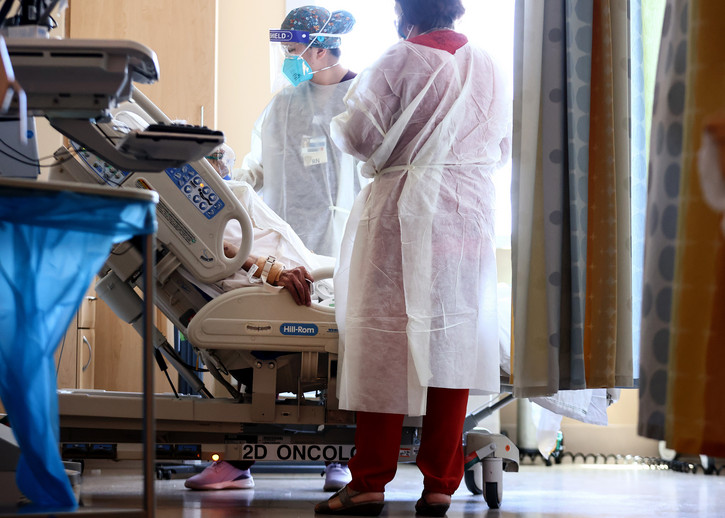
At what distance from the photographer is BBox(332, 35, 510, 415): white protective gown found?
245 cm

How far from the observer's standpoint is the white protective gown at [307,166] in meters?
3.66

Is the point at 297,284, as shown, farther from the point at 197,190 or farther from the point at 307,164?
the point at 307,164

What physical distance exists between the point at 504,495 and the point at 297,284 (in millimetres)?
1263

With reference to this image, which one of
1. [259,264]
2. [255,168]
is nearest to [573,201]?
[259,264]

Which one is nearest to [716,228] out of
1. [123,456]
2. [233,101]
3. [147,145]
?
[147,145]

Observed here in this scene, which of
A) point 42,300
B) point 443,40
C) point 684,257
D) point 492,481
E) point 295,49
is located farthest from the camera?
point 295,49

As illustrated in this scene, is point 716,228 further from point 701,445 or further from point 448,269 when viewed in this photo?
point 448,269

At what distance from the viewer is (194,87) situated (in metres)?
4.68

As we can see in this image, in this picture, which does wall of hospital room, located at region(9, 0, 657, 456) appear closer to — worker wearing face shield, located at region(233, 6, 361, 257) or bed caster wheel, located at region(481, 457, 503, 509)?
worker wearing face shield, located at region(233, 6, 361, 257)

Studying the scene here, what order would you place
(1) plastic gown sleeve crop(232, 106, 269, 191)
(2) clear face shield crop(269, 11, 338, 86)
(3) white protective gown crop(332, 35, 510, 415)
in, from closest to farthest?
1. (3) white protective gown crop(332, 35, 510, 415)
2. (2) clear face shield crop(269, 11, 338, 86)
3. (1) plastic gown sleeve crop(232, 106, 269, 191)

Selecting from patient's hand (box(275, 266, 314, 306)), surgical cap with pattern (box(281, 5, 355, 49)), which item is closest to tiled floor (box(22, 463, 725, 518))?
patient's hand (box(275, 266, 314, 306))

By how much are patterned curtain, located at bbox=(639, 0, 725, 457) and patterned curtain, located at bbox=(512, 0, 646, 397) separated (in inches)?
31.0

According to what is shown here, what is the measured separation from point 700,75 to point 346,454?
5.89ft

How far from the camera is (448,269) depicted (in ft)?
8.19
